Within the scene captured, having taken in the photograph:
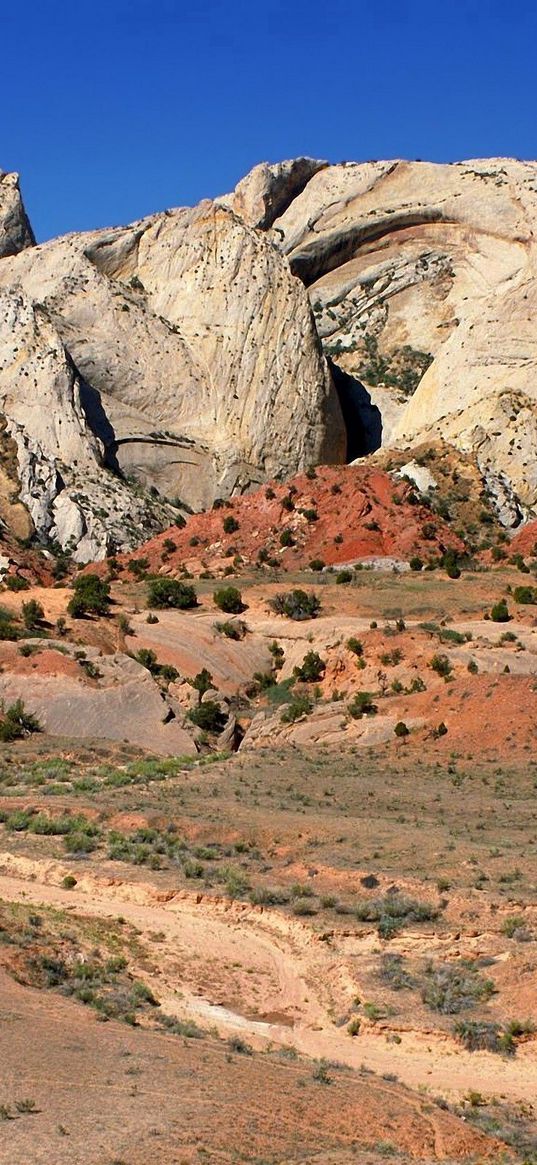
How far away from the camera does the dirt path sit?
60.4 feet

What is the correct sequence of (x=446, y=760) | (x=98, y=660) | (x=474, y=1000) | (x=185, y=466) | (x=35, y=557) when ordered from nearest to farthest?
(x=474, y=1000) < (x=446, y=760) < (x=98, y=660) < (x=35, y=557) < (x=185, y=466)

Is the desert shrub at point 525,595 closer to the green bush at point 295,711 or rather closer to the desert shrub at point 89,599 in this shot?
the green bush at point 295,711

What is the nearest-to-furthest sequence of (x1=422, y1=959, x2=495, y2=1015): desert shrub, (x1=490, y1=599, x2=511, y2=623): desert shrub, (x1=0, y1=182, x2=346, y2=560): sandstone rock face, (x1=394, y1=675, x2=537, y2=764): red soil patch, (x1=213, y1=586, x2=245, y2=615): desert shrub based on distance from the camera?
(x1=422, y1=959, x2=495, y2=1015): desert shrub < (x1=394, y1=675, x2=537, y2=764): red soil patch < (x1=490, y1=599, x2=511, y2=623): desert shrub < (x1=213, y1=586, x2=245, y2=615): desert shrub < (x1=0, y1=182, x2=346, y2=560): sandstone rock face

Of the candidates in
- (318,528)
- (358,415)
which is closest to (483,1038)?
(318,528)

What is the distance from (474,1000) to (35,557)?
1734 inches

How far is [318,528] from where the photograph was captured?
6394 cm

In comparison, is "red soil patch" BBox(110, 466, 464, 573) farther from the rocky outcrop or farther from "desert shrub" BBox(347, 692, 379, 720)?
the rocky outcrop

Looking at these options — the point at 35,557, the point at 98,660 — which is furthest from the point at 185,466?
the point at 98,660

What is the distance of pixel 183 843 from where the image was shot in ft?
91.2

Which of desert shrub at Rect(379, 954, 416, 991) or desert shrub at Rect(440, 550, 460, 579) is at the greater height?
desert shrub at Rect(379, 954, 416, 991)

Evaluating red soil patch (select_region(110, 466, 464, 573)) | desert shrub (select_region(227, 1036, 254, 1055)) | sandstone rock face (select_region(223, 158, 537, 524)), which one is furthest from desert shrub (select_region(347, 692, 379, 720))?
sandstone rock face (select_region(223, 158, 537, 524))

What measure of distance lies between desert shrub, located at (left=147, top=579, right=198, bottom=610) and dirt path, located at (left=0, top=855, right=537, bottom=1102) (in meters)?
26.5

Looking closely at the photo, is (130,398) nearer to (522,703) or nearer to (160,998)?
(522,703)

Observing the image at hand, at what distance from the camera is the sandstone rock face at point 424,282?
255 ft
